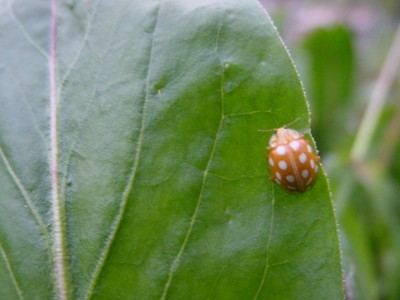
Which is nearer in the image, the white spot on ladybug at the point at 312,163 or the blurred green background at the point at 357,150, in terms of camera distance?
the white spot on ladybug at the point at 312,163

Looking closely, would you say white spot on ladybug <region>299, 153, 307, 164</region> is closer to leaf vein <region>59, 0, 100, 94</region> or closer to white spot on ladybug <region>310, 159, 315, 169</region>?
white spot on ladybug <region>310, 159, 315, 169</region>

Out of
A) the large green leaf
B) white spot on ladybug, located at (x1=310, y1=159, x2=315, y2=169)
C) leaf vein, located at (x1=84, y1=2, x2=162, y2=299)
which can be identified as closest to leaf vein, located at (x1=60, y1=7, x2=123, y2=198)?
the large green leaf

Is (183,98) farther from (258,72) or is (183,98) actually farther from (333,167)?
(333,167)

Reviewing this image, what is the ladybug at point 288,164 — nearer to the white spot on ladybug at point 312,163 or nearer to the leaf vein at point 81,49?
the white spot on ladybug at point 312,163

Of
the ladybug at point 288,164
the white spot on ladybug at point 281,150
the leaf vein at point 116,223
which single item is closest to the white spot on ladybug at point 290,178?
the ladybug at point 288,164

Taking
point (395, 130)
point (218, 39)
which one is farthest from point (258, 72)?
point (395, 130)
